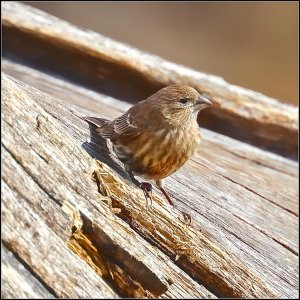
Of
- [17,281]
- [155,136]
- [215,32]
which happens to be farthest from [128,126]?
[215,32]

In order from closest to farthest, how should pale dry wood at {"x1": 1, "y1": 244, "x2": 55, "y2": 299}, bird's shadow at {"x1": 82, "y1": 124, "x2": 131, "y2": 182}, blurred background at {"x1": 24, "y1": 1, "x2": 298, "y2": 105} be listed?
1. pale dry wood at {"x1": 1, "y1": 244, "x2": 55, "y2": 299}
2. bird's shadow at {"x1": 82, "y1": 124, "x2": 131, "y2": 182}
3. blurred background at {"x1": 24, "y1": 1, "x2": 298, "y2": 105}

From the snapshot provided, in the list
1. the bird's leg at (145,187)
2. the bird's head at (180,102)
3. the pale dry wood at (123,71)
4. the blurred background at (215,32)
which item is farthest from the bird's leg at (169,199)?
the blurred background at (215,32)

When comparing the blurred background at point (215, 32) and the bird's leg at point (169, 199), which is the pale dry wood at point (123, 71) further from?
the blurred background at point (215, 32)

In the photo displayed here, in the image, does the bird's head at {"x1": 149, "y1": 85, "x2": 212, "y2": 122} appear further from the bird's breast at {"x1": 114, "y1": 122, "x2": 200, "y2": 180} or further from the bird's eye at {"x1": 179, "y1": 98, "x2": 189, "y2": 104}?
the bird's breast at {"x1": 114, "y1": 122, "x2": 200, "y2": 180}

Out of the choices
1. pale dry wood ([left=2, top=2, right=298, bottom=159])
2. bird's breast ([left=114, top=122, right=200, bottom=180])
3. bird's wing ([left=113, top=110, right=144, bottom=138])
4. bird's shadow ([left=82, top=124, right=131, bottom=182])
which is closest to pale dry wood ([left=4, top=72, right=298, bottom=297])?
bird's shadow ([left=82, top=124, right=131, bottom=182])

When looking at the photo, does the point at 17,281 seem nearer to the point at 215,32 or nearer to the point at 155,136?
the point at 155,136

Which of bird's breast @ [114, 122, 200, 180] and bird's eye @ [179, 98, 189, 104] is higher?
bird's eye @ [179, 98, 189, 104]

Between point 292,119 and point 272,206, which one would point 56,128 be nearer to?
point 272,206
